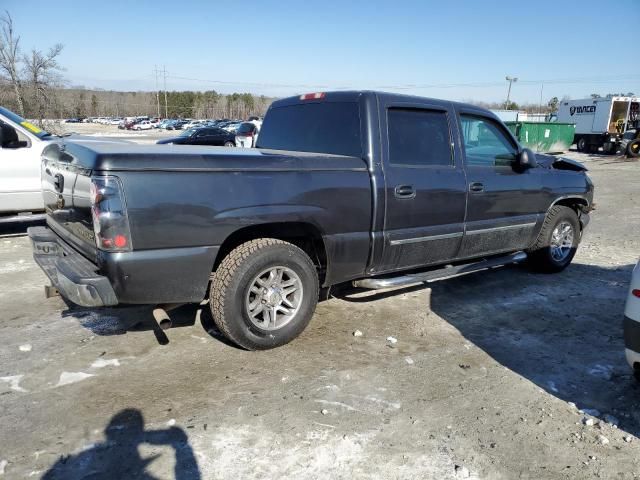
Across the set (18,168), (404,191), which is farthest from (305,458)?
(18,168)

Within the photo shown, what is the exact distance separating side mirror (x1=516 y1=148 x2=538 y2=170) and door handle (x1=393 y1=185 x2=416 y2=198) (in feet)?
5.15

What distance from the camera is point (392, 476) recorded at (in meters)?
2.47

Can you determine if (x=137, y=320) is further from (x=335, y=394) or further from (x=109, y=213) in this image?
(x=335, y=394)

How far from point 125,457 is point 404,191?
2763 mm

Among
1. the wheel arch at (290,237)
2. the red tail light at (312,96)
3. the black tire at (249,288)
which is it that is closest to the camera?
the black tire at (249,288)

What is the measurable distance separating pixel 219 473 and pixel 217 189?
1715 millimetres

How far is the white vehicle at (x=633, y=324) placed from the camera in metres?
3.00

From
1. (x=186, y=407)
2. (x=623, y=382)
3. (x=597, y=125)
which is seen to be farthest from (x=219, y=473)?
(x=597, y=125)

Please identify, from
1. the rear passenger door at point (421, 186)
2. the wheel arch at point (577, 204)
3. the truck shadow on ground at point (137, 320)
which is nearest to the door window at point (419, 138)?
the rear passenger door at point (421, 186)

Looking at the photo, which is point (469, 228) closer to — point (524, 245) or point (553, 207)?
point (524, 245)

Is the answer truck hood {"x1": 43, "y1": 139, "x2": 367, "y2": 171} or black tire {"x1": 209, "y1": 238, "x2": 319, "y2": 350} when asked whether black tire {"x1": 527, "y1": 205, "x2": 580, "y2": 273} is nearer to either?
truck hood {"x1": 43, "y1": 139, "x2": 367, "y2": 171}

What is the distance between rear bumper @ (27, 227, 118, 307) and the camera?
3076 millimetres

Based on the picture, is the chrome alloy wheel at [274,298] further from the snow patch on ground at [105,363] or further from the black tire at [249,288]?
the snow patch on ground at [105,363]

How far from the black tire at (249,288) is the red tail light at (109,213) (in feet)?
2.48
